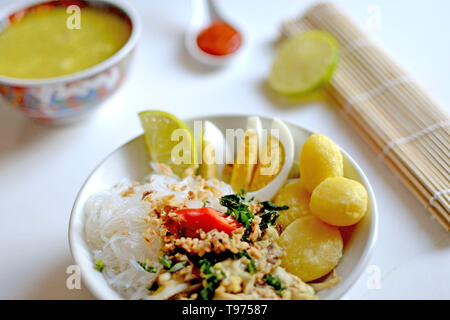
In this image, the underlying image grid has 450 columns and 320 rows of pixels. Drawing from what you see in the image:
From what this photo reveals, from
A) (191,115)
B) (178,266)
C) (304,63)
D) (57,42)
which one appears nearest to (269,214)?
(178,266)

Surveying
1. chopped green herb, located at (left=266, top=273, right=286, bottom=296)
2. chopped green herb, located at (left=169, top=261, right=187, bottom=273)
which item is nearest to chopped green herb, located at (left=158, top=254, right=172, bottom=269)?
chopped green herb, located at (left=169, top=261, right=187, bottom=273)

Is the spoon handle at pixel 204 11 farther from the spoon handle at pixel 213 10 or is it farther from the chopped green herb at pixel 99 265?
the chopped green herb at pixel 99 265

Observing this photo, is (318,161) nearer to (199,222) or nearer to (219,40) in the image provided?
(199,222)

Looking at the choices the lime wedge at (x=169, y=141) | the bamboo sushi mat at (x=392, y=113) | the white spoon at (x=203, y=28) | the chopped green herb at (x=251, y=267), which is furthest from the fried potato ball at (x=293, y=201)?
the white spoon at (x=203, y=28)

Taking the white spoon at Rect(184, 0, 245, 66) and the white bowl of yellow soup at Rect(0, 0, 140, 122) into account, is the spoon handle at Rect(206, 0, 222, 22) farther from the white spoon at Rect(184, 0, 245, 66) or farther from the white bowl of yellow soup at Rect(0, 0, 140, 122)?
the white bowl of yellow soup at Rect(0, 0, 140, 122)
